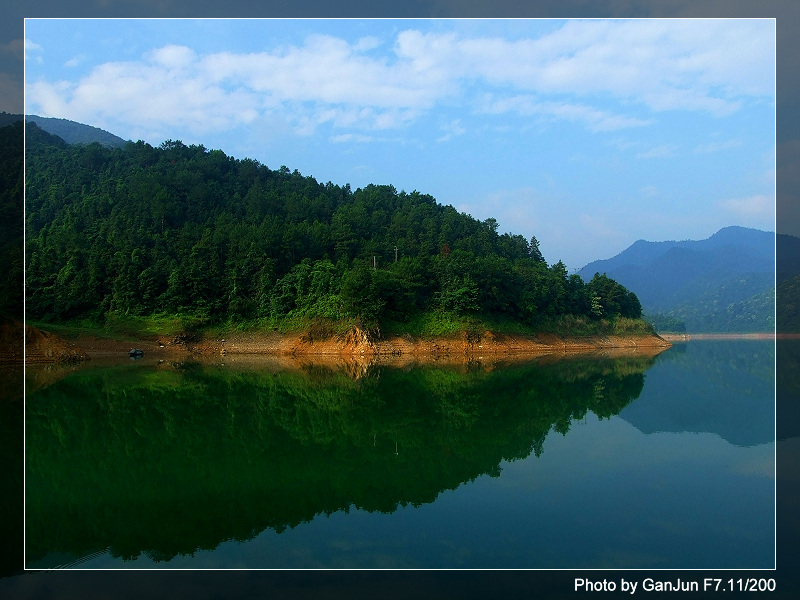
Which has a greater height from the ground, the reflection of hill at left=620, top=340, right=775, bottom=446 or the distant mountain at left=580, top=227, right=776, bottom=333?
the distant mountain at left=580, top=227, right=776, bottom=333

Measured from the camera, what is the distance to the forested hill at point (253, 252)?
4697 cm

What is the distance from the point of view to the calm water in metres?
6.98

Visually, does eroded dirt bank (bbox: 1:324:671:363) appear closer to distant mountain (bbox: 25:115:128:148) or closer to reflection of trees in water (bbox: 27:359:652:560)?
reflection of trees in water (bbox: 27:359:652:560)

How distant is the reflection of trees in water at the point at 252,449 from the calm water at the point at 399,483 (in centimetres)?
5

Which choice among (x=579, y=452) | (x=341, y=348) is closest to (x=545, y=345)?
(x=341, y=348)

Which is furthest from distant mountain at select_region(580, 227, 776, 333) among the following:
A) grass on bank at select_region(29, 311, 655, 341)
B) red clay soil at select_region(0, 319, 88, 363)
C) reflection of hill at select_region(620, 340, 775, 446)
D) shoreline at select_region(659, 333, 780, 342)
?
red clay soil at select_region(0, 319, 88, 363)

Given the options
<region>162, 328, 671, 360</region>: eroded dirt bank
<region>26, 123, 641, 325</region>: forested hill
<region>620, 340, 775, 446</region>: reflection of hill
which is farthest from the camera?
<region>26, 123, 641, 325</region>: forested hill

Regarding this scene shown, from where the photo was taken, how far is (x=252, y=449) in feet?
40.0

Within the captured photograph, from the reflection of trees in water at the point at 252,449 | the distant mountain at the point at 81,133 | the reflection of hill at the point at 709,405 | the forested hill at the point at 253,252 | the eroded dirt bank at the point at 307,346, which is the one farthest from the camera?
the distant mountain at the point at 81,133

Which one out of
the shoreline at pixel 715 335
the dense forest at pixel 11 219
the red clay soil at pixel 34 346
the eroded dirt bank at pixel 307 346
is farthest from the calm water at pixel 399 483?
the shoreline at pixel 715 335

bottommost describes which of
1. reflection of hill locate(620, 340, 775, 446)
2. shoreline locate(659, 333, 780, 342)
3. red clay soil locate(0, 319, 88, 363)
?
shoreline locate(659, 333, 780, 342)

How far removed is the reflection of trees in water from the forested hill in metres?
23.4

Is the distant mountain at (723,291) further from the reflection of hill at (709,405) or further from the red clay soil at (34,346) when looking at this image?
the red clay soil at (34,346)
